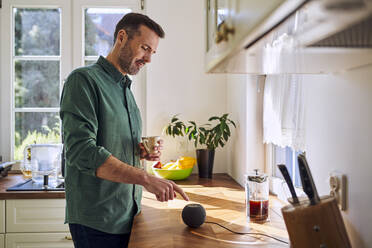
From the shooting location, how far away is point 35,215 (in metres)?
2.09

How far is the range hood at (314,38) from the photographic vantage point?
47 cm

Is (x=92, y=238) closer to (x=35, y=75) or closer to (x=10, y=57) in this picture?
(x=35, y=75)

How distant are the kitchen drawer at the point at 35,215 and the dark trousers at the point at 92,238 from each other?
79cm

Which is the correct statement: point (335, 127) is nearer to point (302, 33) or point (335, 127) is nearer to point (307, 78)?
point (307, 78)

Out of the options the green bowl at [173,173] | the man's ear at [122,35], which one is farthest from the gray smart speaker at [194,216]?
the green bowl at [173,173]

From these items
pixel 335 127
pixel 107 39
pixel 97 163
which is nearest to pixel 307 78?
pixel 335 127

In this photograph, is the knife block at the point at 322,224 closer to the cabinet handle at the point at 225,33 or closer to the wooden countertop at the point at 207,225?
the wooden countertop at the point at 207,225

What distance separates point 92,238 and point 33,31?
1.99m

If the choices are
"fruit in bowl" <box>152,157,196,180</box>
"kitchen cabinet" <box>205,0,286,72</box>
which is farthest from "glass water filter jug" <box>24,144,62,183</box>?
"kitchen cabinet" <box>205,0,286,72</box>

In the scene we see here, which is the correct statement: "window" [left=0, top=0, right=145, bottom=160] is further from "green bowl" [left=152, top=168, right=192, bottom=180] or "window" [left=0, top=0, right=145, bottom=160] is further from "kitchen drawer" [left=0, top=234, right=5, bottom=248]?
"kitchen drawer" [left=0, top=234, right=5, bottom=248]

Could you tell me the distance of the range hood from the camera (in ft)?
1.54

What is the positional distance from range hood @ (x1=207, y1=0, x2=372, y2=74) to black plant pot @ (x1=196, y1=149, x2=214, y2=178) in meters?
1.45

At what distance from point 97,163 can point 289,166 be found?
3.27 ft

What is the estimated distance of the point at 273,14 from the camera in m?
0.52
